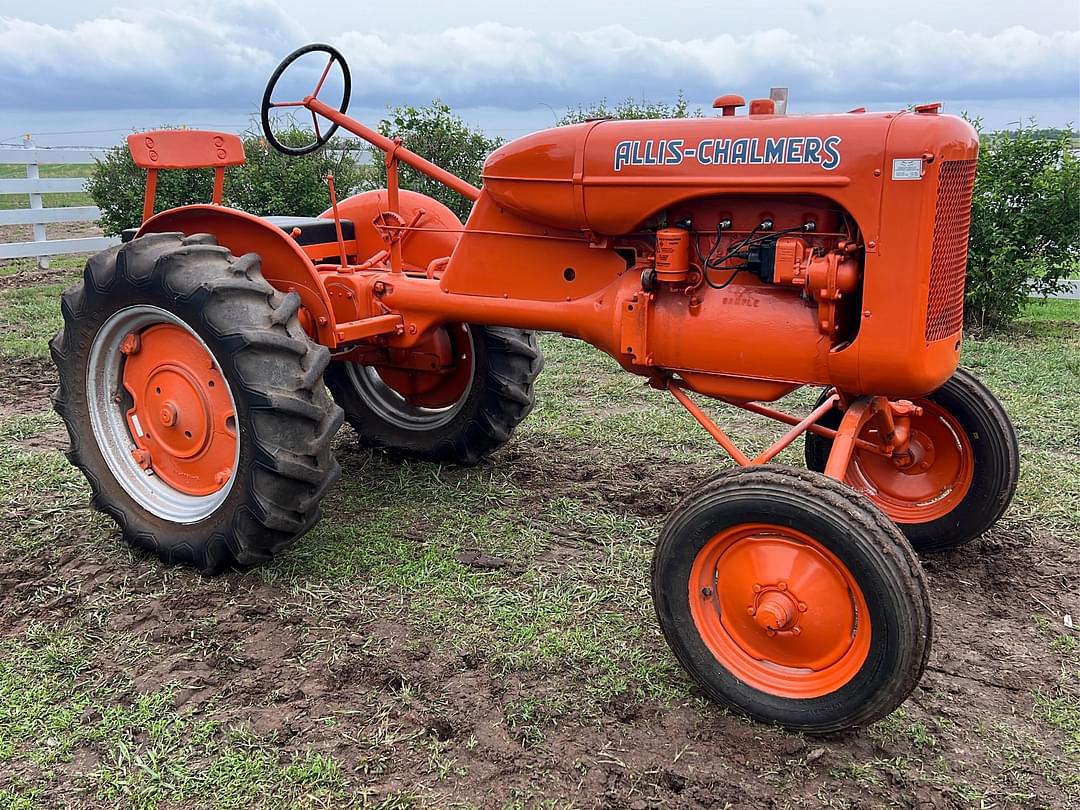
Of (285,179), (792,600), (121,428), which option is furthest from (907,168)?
(285,179)

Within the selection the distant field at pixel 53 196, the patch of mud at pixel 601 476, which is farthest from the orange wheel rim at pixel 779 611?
the distant field at pixel 53 196

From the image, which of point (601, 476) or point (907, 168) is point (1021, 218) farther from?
point (907, 168)

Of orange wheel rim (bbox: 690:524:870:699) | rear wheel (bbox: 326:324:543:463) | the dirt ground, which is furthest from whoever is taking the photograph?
rear wheel (bbox: 326:324:543:463)

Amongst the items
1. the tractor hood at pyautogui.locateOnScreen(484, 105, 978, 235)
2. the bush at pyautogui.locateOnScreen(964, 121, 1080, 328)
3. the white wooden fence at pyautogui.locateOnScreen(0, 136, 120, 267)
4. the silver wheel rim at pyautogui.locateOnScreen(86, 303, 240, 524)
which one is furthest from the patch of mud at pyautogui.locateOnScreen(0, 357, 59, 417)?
the bush at pyautogui.locateOnScreen(964, 121, 1080, 328)

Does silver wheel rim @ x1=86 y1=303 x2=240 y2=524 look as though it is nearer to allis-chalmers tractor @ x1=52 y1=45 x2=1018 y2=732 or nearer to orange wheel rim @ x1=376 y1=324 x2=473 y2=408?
allis-chalmers tractor @ x1=52 y1=45 x2=1018 y2=732

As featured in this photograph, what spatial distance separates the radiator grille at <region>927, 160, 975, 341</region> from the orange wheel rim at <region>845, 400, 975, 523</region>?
73 centimetres

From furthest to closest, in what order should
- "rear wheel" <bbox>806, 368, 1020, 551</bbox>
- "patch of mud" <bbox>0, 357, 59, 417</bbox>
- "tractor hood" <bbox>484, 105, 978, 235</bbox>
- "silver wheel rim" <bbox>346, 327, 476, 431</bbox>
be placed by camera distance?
1. "patch of mud" <bbox>0, 357, 59, 417</bbox>
2. "silver wheel rim" <bbox>346, 327, 476, 431</bbox>
3. "rear wheel" <bbox>806, 368, 1020, 551</bbox>
4. "tractor hood" <bbox>484, 105, 978, 235</bbox>

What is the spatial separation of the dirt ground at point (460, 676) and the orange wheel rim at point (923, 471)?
260 millimetres

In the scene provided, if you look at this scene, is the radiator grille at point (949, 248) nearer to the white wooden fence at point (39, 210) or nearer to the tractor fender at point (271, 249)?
the tractor fender at point (271, 249)

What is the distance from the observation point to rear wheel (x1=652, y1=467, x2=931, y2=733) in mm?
2420

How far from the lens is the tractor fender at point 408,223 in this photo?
4449 millimetres

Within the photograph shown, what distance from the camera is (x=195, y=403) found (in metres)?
3.54

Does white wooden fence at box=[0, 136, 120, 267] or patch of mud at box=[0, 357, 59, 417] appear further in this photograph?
white wooden fence at box=[0, 136, 120, 267]

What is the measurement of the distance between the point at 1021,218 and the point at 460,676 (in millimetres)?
6619
